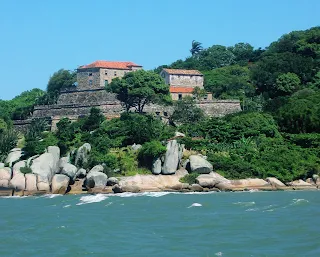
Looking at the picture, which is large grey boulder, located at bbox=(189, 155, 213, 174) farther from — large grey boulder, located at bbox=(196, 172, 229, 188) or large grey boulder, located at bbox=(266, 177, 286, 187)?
large grey boulder, located at bbox=(266, 177, 286, 187)

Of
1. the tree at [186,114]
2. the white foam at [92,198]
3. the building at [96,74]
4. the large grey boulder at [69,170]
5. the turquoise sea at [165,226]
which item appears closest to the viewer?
the turquoise sea at [165,226]

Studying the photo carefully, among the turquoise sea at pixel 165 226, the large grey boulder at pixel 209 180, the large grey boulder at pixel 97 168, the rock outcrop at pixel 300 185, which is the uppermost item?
the large grey boulder at pixel 97 168

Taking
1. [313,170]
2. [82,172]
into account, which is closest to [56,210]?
[82,172]

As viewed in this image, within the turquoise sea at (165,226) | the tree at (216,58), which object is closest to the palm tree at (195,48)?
the tree at (216,58)

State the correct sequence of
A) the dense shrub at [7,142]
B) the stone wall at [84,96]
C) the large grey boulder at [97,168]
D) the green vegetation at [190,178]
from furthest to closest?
the stone wall at [84,96]
the dense shrub at [7,142]
the large grey boulder at [97,168]
the green vegetation at [190,178]

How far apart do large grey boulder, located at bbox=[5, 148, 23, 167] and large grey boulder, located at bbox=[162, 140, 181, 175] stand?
39.1ft

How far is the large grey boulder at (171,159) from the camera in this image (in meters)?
49.4

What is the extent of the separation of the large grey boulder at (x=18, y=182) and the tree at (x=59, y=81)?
1279 inches

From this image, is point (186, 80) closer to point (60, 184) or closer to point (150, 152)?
point (150, 152)

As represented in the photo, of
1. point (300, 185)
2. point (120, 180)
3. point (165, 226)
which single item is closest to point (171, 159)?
point (120, 180)

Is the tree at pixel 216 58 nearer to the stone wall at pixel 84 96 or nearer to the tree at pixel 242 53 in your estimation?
the tree at pixel 242 53

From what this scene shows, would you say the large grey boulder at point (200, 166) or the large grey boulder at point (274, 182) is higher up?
the large grey boulder at point (200, 166)

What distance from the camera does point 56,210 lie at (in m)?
36.0

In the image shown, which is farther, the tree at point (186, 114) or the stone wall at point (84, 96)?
the stone wall at point (84, 96)
